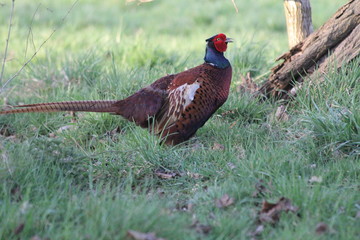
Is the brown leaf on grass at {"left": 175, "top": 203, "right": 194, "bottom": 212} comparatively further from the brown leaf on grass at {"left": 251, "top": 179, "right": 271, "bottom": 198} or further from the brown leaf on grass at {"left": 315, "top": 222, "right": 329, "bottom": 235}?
the brown leaf on grass at {"left": 315, "top": 222, "right": 329, "bottom": 235}

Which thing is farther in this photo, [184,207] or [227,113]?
[227,113]

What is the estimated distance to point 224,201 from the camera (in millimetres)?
2832

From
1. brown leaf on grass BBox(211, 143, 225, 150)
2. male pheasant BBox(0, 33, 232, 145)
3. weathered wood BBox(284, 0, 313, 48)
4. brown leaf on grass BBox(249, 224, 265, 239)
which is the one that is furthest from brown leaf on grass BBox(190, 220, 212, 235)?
weathered wood BBox(284, 0, 313, 48)

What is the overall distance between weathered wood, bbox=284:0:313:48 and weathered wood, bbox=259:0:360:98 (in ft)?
0.92

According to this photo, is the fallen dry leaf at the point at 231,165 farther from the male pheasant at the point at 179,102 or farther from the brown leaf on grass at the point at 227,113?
the brown leaf on grass at the point at 227,113

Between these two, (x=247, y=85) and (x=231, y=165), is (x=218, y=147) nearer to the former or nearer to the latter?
(x=231, y=165)

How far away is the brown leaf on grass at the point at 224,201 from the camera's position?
281 centimetres

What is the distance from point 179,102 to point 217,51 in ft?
1.70

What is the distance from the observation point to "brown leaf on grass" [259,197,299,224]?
2633 millimetres

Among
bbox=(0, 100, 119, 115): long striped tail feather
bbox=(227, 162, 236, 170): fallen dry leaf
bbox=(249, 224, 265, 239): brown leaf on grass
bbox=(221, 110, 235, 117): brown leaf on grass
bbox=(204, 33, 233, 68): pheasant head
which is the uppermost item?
bbox=(204, 33, 233, 68): pheasant head

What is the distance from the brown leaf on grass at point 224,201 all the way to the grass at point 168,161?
0.09ft

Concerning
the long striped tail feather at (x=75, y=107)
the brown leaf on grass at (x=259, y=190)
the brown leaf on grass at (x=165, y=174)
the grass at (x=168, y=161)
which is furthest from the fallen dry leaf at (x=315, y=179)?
the long striped tail feather at (x=75, y=107)

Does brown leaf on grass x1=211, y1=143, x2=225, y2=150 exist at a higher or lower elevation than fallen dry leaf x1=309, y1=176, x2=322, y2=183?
lower

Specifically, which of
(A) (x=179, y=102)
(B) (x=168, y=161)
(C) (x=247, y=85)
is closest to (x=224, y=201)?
(B) (x=168, y=161)
